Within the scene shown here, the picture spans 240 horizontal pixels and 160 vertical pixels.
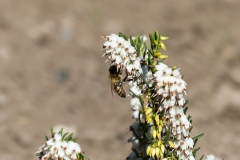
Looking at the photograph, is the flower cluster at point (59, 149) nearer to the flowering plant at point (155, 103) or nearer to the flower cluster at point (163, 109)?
the flowering plant at point (155, 103)

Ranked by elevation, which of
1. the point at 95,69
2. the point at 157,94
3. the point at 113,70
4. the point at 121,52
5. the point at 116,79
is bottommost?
the point at 157,94

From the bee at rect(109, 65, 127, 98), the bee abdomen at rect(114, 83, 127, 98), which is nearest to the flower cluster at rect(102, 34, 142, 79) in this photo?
the bee at rect(109, 65, 127, 98)

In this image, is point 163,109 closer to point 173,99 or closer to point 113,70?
point 173,99

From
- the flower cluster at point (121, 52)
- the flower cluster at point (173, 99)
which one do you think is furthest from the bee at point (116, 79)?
the flower cluster at point (173, 99)

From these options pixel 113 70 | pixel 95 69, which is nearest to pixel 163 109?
pixel 113 70

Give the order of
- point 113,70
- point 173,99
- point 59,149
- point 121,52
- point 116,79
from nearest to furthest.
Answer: point 173,99 < point 121,52 < point 59,149 < point 113,70 < point 116,79

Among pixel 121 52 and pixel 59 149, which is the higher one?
pixel 121 52
